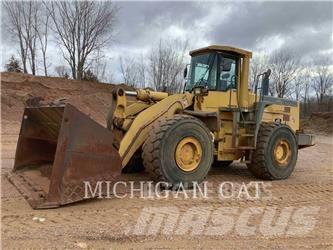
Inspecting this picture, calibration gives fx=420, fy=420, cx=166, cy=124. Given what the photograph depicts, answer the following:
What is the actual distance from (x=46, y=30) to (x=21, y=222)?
2545cm

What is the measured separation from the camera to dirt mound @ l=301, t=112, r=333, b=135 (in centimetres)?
2672

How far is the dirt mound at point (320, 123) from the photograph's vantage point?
2672 centimetres

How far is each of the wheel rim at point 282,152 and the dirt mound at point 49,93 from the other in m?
12.6

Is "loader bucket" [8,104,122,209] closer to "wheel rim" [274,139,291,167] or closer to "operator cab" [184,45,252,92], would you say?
"operator cab" [184,45,252,92]

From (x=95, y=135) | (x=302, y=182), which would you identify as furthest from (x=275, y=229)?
(x=302, y=182)

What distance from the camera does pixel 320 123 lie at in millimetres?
27859

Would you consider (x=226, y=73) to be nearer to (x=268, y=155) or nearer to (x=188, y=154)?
(x=268, y=155)

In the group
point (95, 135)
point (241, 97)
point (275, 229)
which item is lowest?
Answer: point (275, 229)

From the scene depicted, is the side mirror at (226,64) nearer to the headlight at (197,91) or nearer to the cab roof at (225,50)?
the cab roof at (225,50)

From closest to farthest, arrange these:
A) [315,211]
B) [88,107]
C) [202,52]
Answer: [315,211] < [202,52] < [88,107]

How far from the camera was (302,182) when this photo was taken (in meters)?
8.12

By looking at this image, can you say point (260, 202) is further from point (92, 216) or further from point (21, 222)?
point (21, 222)

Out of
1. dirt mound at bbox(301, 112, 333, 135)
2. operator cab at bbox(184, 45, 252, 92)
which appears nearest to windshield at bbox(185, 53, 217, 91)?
operator cab at bbox(184, 45, 252, 92)

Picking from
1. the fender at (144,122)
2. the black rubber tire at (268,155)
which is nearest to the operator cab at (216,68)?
the fender at (144,122)
